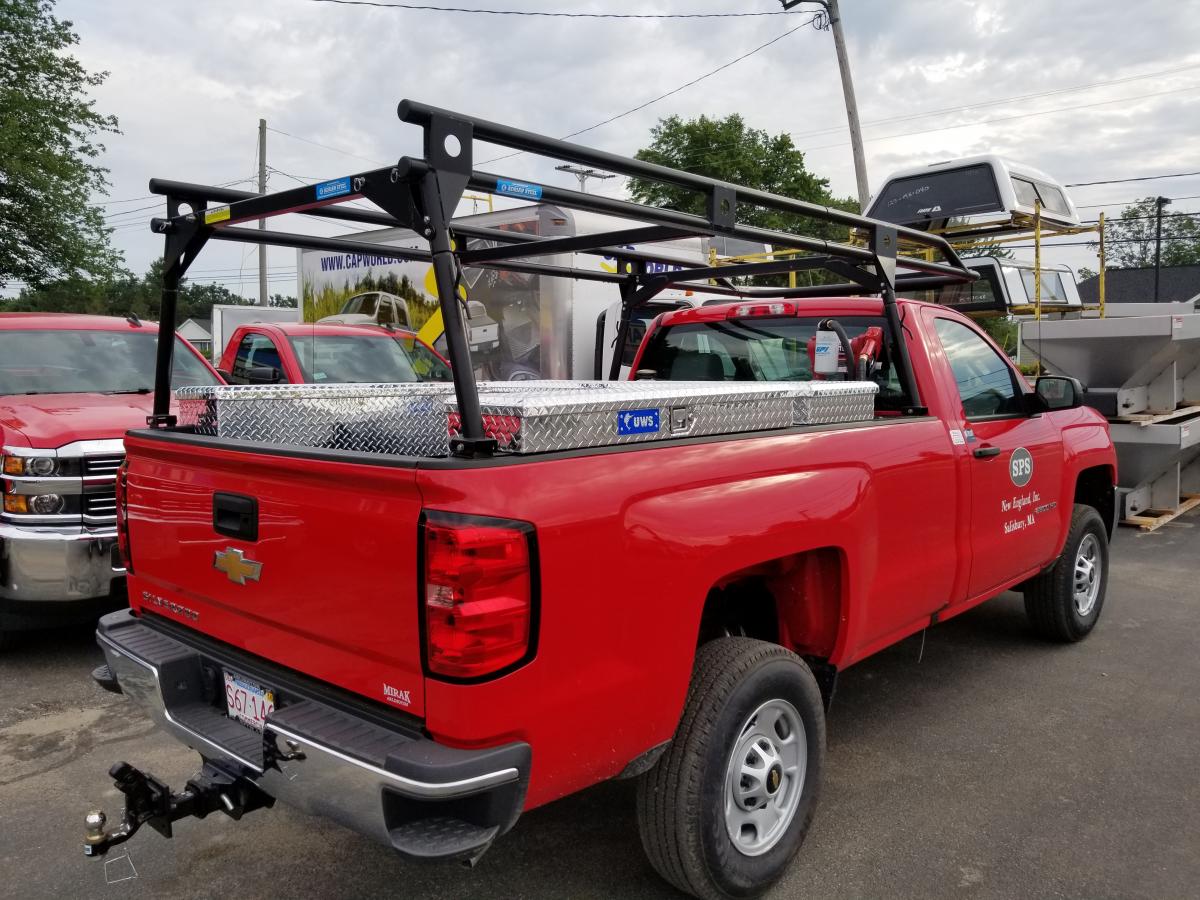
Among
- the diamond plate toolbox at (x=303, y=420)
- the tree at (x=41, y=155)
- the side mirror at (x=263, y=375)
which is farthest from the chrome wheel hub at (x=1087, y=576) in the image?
the tree at (x=41, y=155)

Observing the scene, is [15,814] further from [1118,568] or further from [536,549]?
[1118,568]

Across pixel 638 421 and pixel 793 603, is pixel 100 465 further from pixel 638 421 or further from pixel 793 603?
pixel 793 603

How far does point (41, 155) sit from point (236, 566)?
25.1 meters

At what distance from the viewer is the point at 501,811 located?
2150 millimetres

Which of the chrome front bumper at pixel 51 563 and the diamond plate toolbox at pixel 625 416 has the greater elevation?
the diamond plate toolbox at pixel 625 416

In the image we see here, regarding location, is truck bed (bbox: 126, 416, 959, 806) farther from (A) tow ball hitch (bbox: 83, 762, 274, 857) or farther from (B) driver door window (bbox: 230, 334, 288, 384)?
(B) driver door window (bbox: 230, 334, 288, 384)

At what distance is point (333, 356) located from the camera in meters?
8.77

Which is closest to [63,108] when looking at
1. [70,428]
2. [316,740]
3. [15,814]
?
[70,428]

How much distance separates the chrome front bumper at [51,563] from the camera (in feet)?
15.5

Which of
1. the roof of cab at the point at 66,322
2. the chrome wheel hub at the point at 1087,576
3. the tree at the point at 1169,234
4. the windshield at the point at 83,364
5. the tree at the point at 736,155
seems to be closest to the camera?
the chrome wheel hub at the point at 1087,576

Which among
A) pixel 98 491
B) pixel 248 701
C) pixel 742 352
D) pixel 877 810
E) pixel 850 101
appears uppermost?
pixel 850 101

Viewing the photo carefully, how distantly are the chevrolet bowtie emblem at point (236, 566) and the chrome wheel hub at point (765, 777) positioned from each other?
151cm

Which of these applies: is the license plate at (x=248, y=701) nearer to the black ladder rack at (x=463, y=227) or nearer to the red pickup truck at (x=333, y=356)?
the black ladder rack at (x=463, y=227)

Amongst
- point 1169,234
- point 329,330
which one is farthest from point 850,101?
point 1169,234
